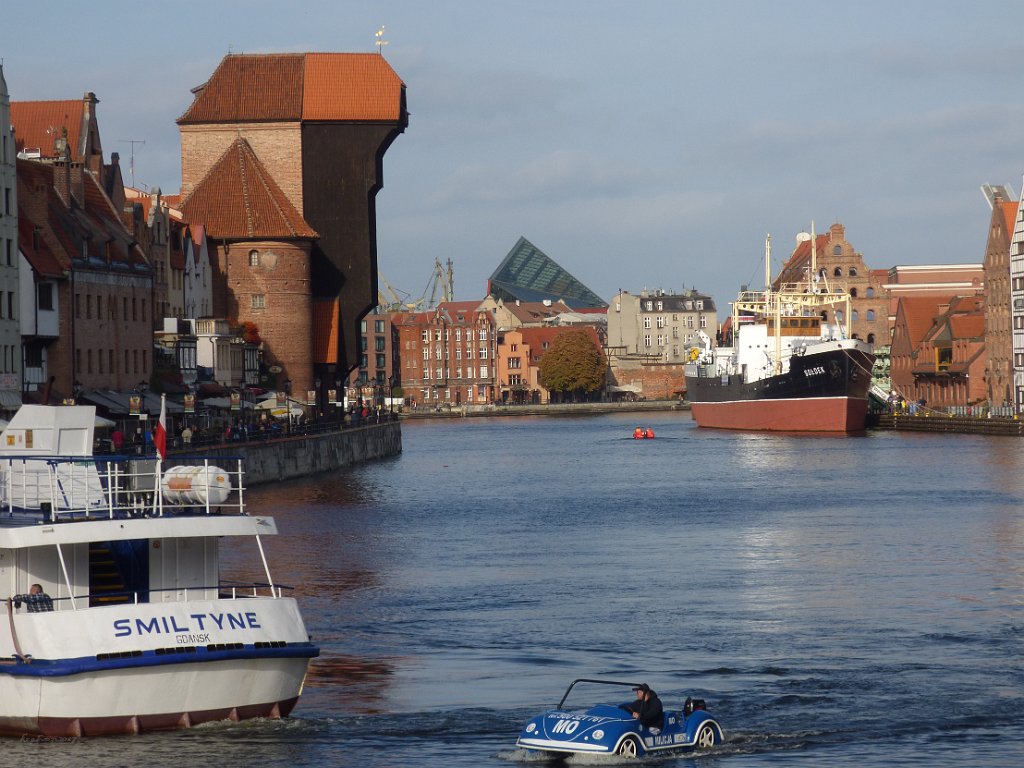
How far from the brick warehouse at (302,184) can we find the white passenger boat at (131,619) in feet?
302

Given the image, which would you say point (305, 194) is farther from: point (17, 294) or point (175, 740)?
point (175, 740)

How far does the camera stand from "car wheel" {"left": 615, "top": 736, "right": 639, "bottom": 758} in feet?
84.3

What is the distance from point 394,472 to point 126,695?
77.1 meters

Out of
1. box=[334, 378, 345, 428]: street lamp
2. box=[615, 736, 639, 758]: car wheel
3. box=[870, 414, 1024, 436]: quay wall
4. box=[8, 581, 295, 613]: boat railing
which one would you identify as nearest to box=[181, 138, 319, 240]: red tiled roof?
box=[334, 378, 345, 428]: street lamp

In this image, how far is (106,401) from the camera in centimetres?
→ 8269

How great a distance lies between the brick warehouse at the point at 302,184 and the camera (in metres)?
121

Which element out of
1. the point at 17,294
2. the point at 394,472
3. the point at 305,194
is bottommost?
the point at 394,472

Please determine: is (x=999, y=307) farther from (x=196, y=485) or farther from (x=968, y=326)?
(x=196, y=485)

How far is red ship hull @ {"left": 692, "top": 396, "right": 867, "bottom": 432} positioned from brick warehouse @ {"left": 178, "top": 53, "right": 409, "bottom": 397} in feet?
104

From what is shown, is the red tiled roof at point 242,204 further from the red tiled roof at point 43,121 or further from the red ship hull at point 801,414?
the red ship hull at point 801,414

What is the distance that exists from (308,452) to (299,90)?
127ft

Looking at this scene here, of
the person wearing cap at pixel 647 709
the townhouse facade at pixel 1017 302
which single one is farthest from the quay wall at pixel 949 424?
the person wearing cap at pixel 647 709

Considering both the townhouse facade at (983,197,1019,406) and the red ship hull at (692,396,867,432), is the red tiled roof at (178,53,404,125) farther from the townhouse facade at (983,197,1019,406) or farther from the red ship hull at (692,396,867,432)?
the townhouse facade at (983,197,1019,406)

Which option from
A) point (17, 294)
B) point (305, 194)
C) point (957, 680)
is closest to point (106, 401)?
point (17, 294)
